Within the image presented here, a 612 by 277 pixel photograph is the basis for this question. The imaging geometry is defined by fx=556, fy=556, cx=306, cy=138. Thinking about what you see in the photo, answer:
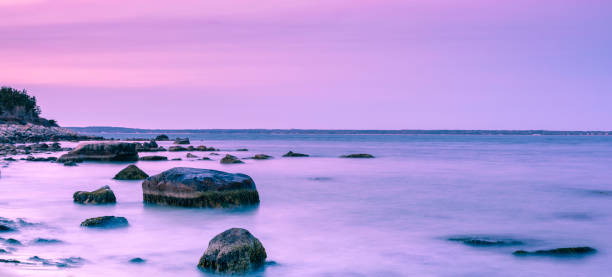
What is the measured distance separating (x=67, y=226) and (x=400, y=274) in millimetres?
6768

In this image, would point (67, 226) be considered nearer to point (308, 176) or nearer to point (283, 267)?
point (283, 267)

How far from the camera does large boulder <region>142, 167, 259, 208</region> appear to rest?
13094mm

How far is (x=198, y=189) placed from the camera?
13.0m

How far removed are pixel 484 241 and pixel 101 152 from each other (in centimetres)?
2549

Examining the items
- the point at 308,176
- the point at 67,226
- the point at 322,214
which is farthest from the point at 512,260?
the point at 308,176

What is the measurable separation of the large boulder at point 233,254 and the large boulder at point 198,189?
205 inches

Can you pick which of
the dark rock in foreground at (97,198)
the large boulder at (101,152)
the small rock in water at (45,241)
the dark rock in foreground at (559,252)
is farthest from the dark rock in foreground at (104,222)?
the large boulder at (101,152)

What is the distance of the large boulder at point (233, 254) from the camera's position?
761 cm

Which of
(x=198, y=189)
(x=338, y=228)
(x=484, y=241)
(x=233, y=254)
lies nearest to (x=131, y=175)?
(x=198, y=189)

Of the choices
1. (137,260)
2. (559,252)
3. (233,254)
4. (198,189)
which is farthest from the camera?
(198,189)

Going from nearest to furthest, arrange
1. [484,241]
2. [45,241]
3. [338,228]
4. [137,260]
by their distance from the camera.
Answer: [137,260] → [45,241] → [484,241] → [338,228]

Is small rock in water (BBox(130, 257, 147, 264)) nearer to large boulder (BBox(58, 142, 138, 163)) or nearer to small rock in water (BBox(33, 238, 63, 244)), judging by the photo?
small rock in water (BBox(33, 238, 63, 244))

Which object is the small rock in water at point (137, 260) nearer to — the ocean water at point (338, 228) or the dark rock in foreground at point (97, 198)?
the ocean water at point (338, 228)

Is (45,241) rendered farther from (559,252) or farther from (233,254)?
(559,252)
